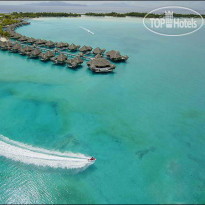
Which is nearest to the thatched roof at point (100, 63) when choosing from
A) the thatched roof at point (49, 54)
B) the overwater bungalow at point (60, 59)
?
the overwater bungalow at point (60, 59)

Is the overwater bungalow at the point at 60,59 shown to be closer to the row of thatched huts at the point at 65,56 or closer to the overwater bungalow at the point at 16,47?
the row of thatched huts at the point at 65,56

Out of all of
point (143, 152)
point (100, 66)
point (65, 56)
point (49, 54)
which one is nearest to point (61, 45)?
point (49, 54)

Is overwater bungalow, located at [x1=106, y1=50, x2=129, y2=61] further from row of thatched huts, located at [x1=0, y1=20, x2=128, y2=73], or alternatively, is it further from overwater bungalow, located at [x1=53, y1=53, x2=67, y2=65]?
overwater bungalow, located at [x1=53, y1=53, x2=67, y2=65]

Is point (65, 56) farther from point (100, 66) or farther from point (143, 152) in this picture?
point (143, 152)

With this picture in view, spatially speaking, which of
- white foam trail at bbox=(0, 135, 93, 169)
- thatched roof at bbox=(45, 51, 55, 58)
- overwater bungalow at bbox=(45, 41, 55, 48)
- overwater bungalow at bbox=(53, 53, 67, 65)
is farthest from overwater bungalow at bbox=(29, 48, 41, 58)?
white foam trail at bbox=(0, 135, 93, 169)

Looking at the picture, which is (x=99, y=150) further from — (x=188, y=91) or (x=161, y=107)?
(x=188, y=91)

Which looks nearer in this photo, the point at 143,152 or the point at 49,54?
the point at 143,152
